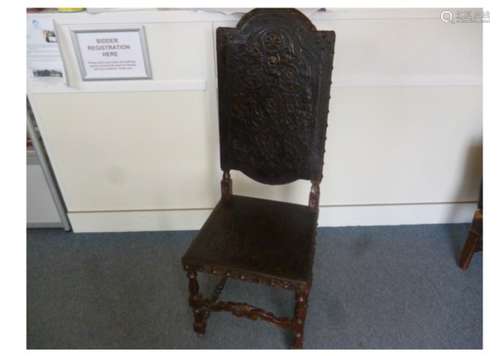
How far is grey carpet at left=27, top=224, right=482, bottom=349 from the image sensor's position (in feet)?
4.49

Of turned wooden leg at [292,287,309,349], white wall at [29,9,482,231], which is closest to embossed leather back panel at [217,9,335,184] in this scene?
white wall at [29,9,482,231]

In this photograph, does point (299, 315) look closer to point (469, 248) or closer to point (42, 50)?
point (469, 248)

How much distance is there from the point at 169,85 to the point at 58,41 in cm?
54

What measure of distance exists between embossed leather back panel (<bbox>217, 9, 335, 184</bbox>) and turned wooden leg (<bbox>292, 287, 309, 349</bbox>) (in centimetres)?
46

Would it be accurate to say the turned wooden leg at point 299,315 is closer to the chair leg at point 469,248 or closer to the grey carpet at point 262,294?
the grey carpet at point 262,294

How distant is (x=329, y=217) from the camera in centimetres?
194

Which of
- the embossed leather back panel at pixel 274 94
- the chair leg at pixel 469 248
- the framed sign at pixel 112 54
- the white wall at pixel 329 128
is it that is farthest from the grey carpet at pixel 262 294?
the framed sign at pixel 112 54

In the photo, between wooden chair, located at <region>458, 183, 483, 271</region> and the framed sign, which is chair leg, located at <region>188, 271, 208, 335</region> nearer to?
the framed sign

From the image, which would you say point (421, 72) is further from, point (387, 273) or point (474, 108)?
point (387, 273)

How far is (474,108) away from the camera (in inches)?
64.2

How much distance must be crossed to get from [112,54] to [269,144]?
888 mm

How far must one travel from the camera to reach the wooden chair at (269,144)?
1117 mm

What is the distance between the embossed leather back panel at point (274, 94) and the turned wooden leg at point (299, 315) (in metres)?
0.46
